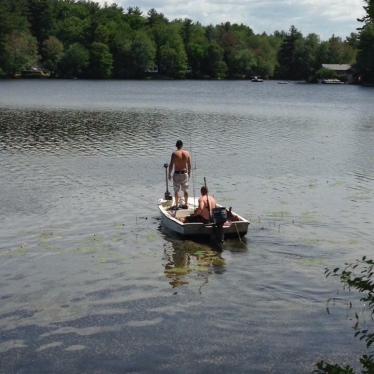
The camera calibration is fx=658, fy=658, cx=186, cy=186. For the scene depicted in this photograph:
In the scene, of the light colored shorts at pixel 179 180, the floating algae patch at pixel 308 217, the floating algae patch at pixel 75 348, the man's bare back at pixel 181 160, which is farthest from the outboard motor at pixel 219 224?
the floating algae patch at pixel 75 348

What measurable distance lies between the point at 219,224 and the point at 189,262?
1738mm

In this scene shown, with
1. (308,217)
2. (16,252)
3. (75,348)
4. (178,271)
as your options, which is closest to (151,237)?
(178,271)

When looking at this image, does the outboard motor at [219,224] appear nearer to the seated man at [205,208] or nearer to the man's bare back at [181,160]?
the seated man at [205,208]

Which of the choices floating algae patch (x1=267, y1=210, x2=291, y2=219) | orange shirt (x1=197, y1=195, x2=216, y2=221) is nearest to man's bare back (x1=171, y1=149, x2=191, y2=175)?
orange shirt (x1=197, y1=195, x2=216, y2=221)

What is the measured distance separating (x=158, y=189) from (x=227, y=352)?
1819 centimetres

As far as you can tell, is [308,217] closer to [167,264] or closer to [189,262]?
[189,262]

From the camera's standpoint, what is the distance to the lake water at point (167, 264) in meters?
13.1

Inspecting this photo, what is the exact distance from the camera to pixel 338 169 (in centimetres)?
3753

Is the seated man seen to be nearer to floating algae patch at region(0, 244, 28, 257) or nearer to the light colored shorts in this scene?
the light colored shorts

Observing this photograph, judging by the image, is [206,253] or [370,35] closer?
[206,253]

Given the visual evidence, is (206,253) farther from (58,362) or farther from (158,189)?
(158,189)

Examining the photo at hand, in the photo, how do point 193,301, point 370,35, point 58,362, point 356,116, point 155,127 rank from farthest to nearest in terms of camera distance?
point 370,35
point 356,116
point 155,127
point 193,301
point 58,362

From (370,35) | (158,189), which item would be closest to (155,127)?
(158,189)

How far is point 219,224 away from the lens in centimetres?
2023
